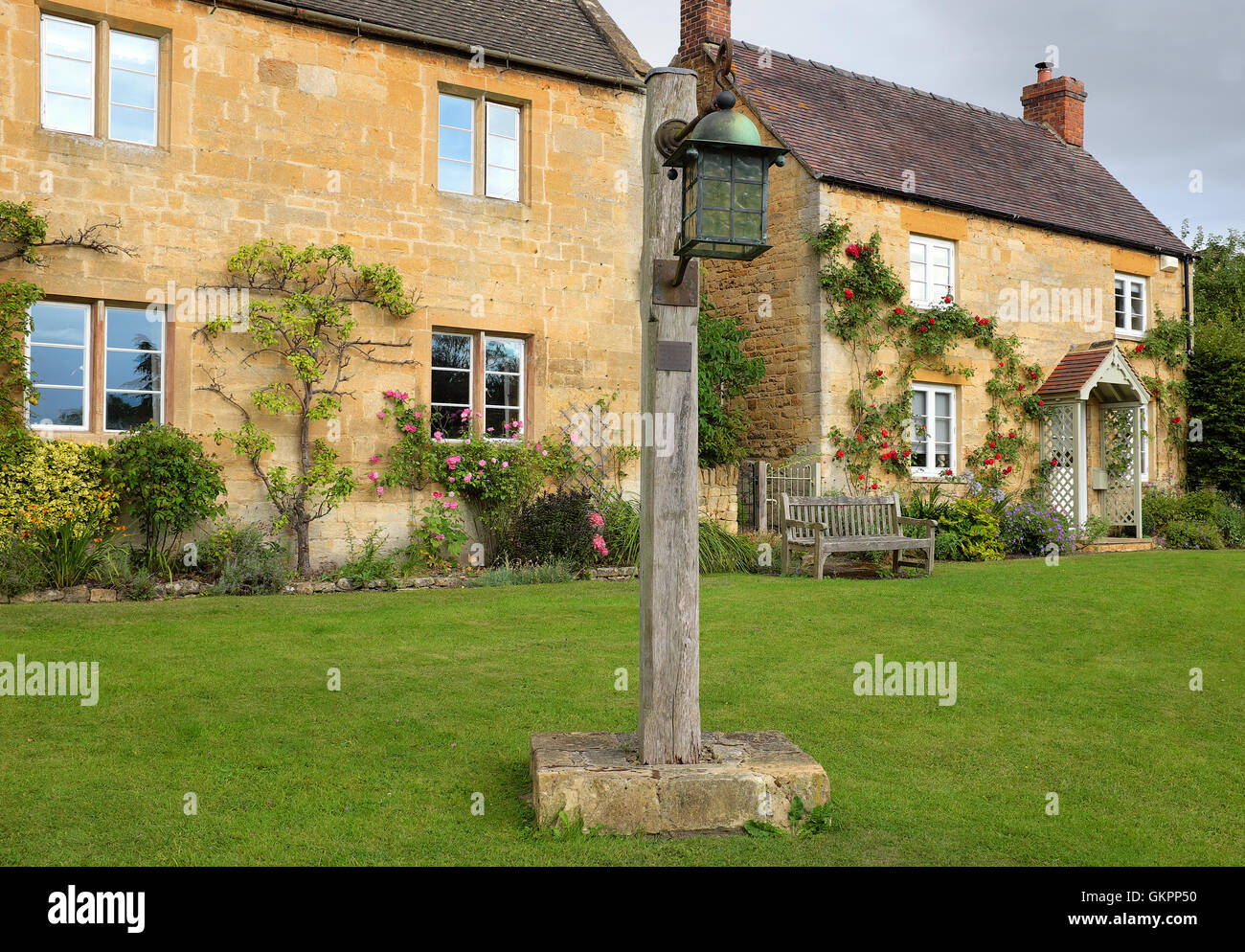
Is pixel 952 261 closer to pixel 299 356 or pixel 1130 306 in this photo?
pixel 1130 306

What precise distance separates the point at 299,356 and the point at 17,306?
2813 millimetres

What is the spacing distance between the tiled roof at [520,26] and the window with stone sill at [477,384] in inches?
147

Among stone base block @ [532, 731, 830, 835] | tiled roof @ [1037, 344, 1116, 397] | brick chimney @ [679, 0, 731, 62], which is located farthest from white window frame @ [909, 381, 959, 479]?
stone base block @ [532, 731, 830, 835]

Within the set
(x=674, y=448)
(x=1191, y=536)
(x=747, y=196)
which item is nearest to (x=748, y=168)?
(x=747, y=196)

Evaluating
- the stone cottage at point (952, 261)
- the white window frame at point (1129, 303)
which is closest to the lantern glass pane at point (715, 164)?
the stone cottage at point (952, 261)

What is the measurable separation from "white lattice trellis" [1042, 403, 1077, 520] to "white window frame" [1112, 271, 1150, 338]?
9.73ft

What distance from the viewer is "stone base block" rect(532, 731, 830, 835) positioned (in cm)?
422

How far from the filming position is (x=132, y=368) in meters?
11.3

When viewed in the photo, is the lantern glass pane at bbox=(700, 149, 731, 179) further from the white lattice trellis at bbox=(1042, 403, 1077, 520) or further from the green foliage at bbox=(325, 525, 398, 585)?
the white lattice trellis at bbox=(1042, 403, 1077, 520)

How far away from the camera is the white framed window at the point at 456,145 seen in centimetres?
1347

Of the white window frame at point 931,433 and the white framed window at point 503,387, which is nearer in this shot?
the white framed window at point 503,387

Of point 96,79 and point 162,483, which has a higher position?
point 96,79

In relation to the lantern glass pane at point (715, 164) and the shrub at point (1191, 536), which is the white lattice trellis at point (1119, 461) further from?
the lantern glass pane at point (715, 164)
